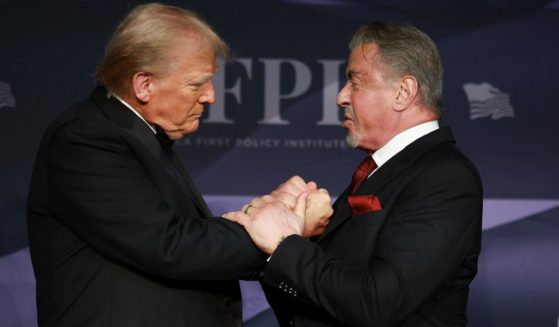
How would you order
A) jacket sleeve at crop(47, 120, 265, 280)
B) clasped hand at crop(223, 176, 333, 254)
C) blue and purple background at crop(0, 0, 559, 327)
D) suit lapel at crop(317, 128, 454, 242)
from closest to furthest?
jacket sleeve at crop(47, 120, 265, 280) < clasped hand at crop(223, 176, 333, 254) < suit lapel at crop(317, 128, 454, 242) < blue and purple background at crop(0, 0, 559, 327)

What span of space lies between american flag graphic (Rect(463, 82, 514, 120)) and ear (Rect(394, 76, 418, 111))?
1.92m

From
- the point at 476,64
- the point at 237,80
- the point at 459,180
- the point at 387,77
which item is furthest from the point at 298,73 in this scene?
the point at 459,180

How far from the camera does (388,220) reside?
2436mm

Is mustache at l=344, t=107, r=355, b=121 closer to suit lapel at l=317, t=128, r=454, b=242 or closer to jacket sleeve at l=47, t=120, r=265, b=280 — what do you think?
suit lapel at l=317, t=128, r=454, b=242

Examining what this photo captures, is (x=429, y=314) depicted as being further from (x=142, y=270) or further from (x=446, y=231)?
(x=142, y=270)

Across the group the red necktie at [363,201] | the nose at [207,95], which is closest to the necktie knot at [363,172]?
the red necktie at [363,201]

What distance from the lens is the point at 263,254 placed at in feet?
7.96

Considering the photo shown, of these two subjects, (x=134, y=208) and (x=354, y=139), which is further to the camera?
(x=354, y=139)

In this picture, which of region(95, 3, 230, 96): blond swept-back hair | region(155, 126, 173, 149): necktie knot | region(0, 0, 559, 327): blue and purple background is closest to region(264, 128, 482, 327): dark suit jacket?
region(155, 126, 173, 149): necktie knot

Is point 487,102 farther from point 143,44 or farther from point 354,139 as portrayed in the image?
point 143,44

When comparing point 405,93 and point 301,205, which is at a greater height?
point 405,93

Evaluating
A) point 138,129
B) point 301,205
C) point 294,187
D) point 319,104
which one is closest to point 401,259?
point 301,205

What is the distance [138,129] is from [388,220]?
2.30ft

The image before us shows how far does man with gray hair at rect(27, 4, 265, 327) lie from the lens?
2279 millimetres
